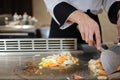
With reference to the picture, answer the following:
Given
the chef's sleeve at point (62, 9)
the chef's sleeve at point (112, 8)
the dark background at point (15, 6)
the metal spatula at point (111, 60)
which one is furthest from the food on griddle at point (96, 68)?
the dark background at point (15, 6)

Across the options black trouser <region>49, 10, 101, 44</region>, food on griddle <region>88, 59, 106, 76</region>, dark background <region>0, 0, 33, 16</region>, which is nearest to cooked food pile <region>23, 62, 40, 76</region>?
food on griddle <region>88, 59, 106, 76</region>

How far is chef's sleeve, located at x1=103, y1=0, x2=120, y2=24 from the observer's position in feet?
4.85

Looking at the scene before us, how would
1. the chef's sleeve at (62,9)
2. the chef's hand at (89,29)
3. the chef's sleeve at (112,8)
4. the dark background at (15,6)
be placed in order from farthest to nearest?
the dark background at (15,6), the chef's sleeve at (112,8), the chef's sleeve at (62,9), the chef's hand at (89,29)

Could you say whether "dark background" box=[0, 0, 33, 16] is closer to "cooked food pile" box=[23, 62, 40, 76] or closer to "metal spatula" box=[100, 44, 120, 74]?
"cooked food pile" box=[23, 62, 40, 76]

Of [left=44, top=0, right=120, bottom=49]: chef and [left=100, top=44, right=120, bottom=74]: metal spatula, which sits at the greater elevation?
[left=44, top=0, right=120, bottom=49]: chef

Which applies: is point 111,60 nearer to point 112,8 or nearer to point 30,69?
point 30,69

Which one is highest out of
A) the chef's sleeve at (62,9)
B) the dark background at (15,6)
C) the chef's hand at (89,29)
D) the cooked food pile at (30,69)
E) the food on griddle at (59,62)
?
the dark background at (15,6)

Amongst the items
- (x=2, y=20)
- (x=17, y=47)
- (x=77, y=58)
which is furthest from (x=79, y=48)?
(x=2, y=20)

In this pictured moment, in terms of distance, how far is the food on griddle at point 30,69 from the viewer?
1091 millimetres

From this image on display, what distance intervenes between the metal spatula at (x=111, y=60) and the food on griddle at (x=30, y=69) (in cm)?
27


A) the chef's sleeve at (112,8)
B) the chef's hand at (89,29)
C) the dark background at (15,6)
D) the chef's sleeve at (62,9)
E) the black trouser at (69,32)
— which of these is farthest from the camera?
the dark background at (15,6)

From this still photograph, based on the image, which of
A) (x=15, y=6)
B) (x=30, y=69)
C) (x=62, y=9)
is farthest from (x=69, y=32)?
(x=15, y=6)

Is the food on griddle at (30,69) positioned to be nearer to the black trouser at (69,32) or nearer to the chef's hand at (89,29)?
the chef's hand at (89,29)

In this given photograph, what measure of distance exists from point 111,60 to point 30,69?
0.34m
